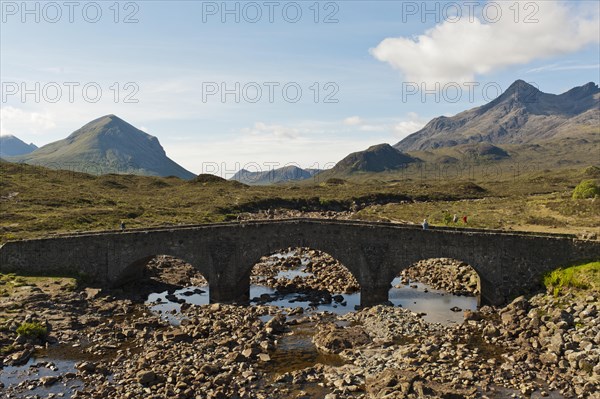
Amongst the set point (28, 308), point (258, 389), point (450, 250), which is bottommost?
point (258, 389)

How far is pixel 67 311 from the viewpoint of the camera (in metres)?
34.1

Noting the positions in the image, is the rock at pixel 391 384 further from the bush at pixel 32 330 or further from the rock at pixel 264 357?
the bush at pixel 32 330

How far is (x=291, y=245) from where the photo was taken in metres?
39.0

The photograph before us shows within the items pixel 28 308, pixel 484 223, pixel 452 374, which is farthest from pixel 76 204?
pixel 452 374

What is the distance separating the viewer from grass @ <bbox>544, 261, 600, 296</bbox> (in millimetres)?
31672

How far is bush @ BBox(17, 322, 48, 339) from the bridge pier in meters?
23.1

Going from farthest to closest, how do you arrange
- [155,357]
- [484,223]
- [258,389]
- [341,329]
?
[484,223]
[341,329]
[155,357]
[258,389]

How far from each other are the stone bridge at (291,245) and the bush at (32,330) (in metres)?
9.63

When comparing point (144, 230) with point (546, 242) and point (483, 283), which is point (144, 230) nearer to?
point (483, 283)

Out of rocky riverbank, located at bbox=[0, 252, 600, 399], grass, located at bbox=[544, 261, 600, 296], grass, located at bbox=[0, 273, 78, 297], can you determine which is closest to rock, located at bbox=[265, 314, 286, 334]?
rocky riverbank, located at bbox=[0, 252, 600, 399]

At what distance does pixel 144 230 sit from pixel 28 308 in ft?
34.6

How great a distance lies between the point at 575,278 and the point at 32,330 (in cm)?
3690

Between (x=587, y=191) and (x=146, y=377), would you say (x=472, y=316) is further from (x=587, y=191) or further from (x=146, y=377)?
(x=587, y=191)

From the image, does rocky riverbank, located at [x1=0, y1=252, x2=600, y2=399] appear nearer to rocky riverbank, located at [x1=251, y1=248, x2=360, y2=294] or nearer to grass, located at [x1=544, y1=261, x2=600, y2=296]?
grass, located at [x1=544, y1=261, x2=600, y2=296]
